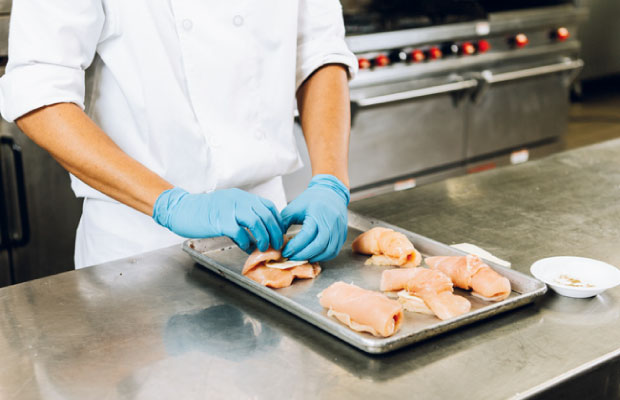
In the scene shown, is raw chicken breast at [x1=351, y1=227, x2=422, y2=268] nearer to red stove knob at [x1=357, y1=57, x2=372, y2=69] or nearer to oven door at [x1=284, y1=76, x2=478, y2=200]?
oven door at [x1=284, y1=76, x2=478, y2=200]

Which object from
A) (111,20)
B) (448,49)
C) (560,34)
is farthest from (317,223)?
(560,34)

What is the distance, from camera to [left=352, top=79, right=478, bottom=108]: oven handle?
338cm

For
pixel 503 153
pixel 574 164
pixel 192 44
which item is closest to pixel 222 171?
pixel 192 44

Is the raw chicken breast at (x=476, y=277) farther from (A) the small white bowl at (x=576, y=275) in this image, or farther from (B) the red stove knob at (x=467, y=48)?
(B) the red stove knob at (x=467, y=48)

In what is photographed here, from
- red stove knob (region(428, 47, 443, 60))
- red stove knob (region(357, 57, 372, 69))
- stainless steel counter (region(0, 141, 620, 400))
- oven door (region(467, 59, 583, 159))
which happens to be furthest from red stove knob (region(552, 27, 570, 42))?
stainless steel counter (region(0, 141, 620, 400))

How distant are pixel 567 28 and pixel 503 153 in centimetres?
99

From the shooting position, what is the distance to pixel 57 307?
1290 millimetres

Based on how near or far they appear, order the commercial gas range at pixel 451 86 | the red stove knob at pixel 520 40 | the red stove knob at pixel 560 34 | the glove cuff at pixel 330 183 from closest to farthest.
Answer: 1. the glove cuff at pixel 330 183
2. the commercial gas range at pixel 451 86
3. the red stove knob at pixel 520 40
4. the red stove knob at pixel 560 34

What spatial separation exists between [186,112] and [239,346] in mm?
778

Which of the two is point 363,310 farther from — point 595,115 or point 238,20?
point 595,115

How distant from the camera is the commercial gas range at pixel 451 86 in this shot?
351 centimetres

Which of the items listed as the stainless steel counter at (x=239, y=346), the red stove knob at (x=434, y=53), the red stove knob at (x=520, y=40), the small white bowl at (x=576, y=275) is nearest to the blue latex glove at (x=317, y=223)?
the stainless steel counter at (x=239, y=346)

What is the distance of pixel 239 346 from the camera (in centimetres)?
112

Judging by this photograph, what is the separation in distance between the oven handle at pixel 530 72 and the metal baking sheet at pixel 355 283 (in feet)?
8.13
